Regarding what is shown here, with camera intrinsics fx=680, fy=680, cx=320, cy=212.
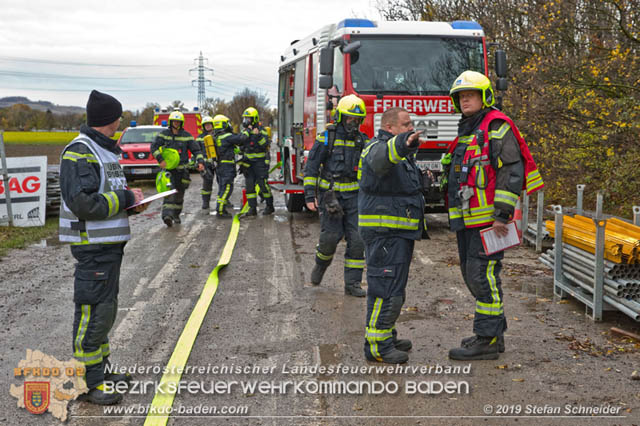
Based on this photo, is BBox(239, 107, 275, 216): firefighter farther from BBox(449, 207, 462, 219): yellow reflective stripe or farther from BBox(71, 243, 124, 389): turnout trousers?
BBox(71, 243, 124, 389): turnout trousers

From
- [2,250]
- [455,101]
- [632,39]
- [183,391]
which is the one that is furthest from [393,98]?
[183,391]

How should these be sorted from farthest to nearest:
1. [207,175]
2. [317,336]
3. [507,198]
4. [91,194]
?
[207,175]
[317,336]
[507,198]
[91,194]

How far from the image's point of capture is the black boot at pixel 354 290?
6.91 m

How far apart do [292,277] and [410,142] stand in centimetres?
383

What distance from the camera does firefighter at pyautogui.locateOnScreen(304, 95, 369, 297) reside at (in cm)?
698

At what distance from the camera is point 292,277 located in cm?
791

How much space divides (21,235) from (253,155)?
446 centimetres

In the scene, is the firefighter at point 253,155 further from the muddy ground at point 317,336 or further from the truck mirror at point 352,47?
the muddy ground at point 317,336

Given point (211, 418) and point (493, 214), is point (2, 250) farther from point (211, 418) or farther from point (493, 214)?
point (493, 214)

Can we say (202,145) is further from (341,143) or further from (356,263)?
(356,263)

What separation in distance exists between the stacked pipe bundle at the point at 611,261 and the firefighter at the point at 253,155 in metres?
7.51

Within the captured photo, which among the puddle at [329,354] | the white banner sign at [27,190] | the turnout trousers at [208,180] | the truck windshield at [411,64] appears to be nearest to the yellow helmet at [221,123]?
the turnout trousers at [208,180]

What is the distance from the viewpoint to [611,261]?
5695 mm

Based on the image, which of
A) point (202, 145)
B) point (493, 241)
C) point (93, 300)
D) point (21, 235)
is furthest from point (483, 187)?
point (202, 145)
